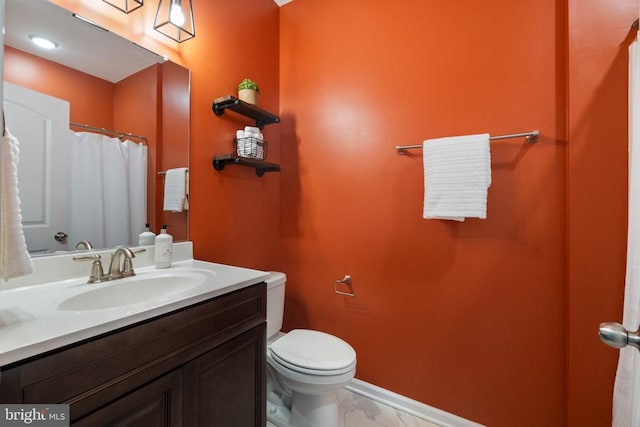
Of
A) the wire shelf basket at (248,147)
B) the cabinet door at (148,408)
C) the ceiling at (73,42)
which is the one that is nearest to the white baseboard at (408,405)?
the cabinet door at (148,408)

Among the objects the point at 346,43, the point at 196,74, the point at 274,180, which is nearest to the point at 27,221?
the point at 196,74

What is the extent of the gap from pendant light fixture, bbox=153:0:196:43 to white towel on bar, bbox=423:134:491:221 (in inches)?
53.4

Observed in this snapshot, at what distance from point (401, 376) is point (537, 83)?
5.55 ft

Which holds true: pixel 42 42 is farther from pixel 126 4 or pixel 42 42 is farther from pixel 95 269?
pixel 95 269

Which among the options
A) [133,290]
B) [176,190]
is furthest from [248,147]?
[133,290]

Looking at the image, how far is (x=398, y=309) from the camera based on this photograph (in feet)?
5.20

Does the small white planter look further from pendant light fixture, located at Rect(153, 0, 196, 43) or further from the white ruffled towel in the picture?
the white ruffled towel

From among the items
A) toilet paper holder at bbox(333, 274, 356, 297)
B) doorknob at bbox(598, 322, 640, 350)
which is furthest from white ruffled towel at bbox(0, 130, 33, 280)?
toilet paper holder at bbox(333, 274, 356, 297)

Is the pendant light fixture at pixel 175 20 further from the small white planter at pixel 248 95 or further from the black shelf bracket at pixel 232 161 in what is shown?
the black shelf bracket at pixel 232 161

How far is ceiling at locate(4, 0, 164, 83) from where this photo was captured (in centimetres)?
94

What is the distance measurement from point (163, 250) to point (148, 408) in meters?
0.68

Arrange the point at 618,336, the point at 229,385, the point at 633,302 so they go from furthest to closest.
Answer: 1. the point at 229,385
2. the point at 633,302
3. the point at 618,336

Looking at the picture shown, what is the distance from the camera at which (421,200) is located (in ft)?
4.96

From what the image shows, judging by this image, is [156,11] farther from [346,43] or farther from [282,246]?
[282,246]
